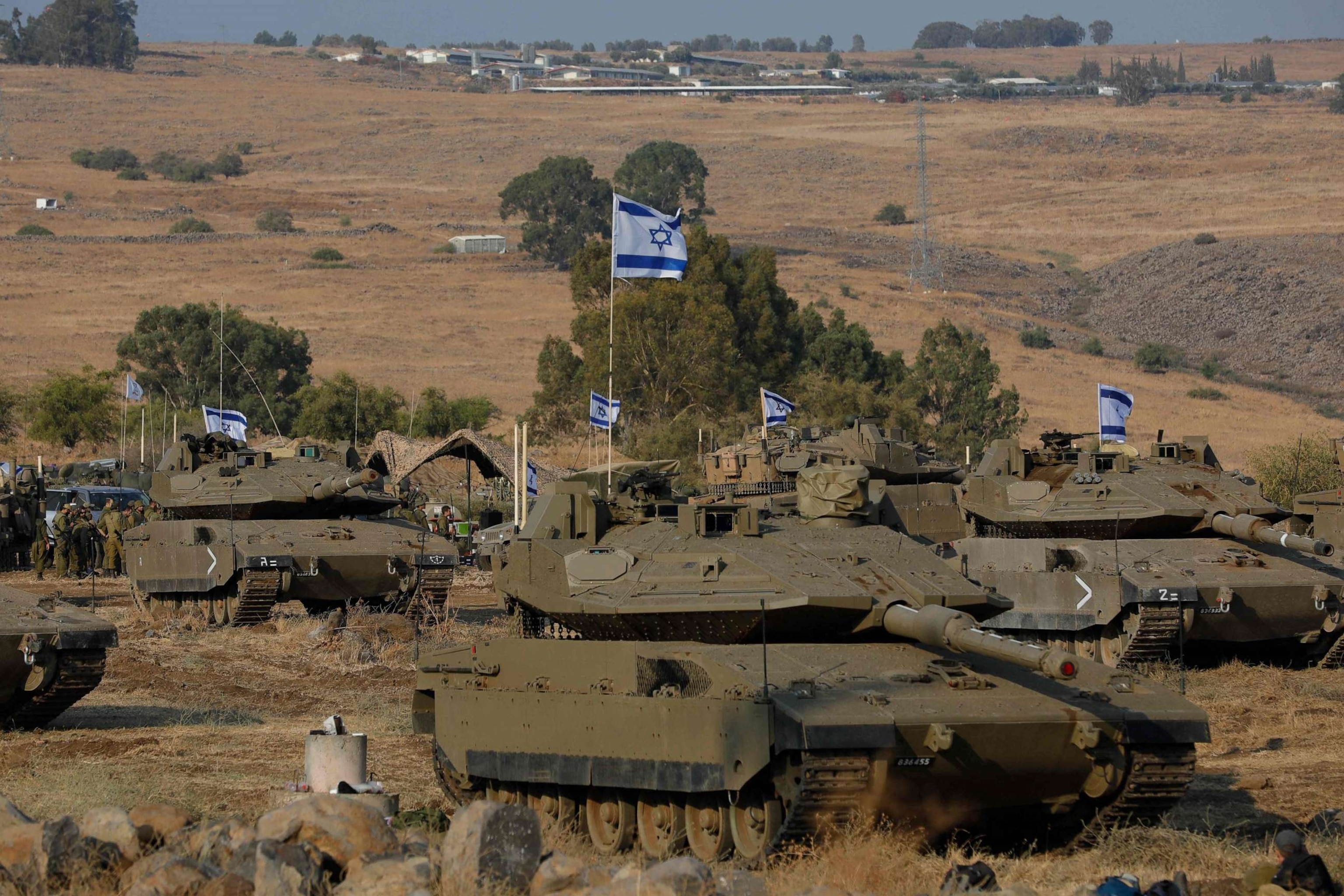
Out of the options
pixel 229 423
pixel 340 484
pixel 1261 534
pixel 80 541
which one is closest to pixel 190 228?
pixel 229 423

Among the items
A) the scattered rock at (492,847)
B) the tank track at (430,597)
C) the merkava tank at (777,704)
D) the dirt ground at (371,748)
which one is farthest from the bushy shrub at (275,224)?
the scattered rock at (492,847)

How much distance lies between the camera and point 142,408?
152 ft

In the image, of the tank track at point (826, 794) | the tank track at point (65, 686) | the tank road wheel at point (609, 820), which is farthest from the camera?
the tank track at point (65, 686)

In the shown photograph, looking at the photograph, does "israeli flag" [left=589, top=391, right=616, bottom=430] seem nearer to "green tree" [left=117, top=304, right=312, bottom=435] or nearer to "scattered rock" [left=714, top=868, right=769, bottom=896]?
"scattered rock" [left=714, top=868, right=769, bottom=896]

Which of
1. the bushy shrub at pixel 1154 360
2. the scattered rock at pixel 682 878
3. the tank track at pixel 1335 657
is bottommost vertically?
the bushy shrub at pixel 1154 360

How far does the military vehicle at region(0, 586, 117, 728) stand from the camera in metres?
14.9

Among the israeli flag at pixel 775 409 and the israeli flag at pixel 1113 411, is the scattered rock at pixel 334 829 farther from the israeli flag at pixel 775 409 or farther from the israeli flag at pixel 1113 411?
the israeli flag at pixel 775 409

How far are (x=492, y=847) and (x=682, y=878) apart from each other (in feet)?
3.26

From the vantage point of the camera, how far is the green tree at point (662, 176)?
86.4 meters

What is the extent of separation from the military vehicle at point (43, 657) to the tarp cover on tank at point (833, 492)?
5.64 metres

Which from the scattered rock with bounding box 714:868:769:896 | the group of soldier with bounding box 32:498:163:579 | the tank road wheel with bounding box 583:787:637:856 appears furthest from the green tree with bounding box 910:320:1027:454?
the scattered rock with bounding box 714:868:769:896

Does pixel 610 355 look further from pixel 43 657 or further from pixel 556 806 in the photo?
pixel 556 806

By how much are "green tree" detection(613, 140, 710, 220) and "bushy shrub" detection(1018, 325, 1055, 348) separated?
1883cm

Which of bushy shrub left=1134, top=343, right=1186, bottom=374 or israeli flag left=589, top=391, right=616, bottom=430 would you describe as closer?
israeli flag left=589, top=391, right=616, bottom=430
